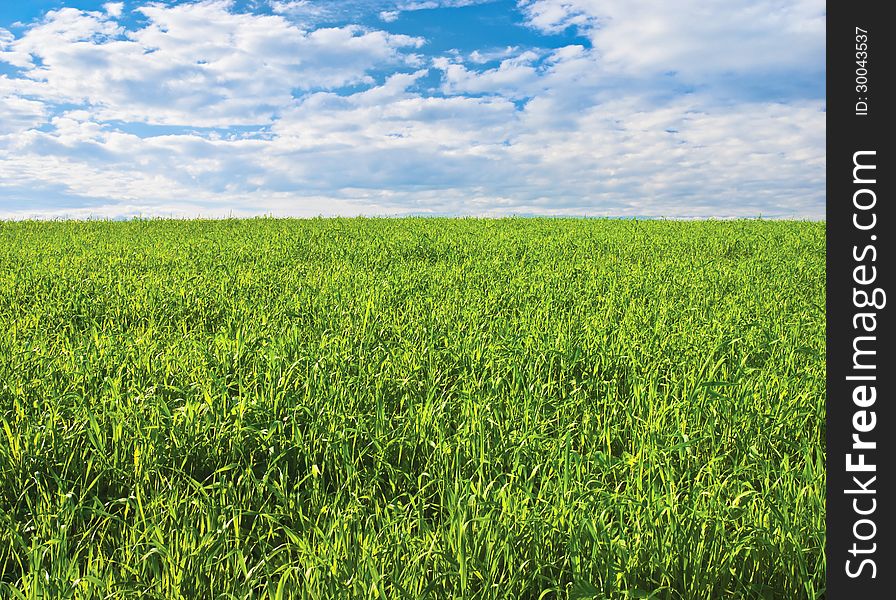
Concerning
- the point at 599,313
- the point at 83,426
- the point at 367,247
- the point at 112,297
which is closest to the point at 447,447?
the point at 83,426

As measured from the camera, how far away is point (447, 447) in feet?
12.7

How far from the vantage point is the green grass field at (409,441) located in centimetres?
279

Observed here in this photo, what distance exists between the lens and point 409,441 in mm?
4078

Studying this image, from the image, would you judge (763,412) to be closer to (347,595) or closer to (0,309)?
(347,595)
